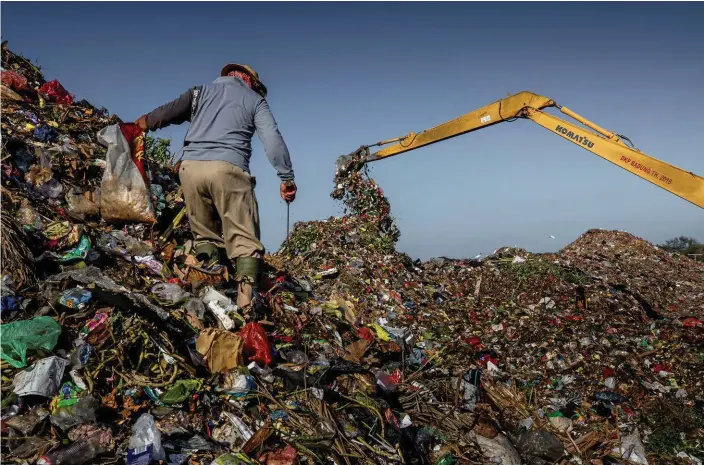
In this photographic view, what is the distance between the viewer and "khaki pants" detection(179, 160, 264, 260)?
3641mm

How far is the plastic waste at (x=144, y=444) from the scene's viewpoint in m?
2.18

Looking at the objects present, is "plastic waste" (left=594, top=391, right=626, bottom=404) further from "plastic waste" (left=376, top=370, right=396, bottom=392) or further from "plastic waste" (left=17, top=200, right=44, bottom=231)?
"plastic waste" (left=17, top=200, right=44, bottom=231)

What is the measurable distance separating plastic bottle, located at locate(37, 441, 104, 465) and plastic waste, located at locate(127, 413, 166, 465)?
139 millimetres

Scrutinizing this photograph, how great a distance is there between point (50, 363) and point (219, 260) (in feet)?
5.89

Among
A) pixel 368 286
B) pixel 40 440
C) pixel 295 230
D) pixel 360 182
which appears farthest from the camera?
pixel 360 182

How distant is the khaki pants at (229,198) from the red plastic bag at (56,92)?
262 cm

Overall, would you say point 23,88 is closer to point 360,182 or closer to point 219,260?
point 219,260

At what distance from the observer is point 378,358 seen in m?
3.95

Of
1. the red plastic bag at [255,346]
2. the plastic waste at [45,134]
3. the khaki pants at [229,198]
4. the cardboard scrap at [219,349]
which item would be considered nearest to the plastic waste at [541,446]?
the red plastic bag at [255,346]

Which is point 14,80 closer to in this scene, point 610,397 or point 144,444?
point 144,444

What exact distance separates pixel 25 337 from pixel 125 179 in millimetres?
1760

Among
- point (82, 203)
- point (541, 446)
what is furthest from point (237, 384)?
point (82, 203)

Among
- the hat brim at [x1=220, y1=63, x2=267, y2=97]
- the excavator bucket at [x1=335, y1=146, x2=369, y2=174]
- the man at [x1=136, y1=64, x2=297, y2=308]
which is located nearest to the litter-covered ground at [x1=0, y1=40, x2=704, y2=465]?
the man at [x1=136, y1=64, x2=297, y2=308]

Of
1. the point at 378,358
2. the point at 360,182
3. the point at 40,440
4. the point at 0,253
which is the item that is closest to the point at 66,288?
the point at 0,253
